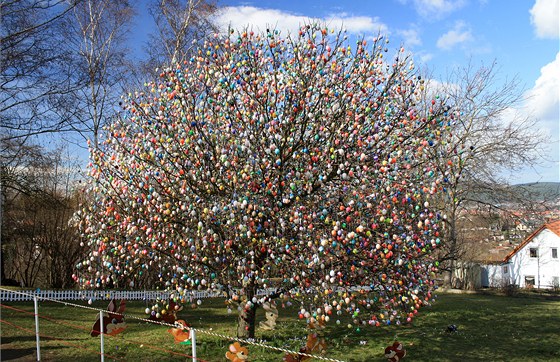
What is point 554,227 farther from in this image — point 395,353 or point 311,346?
point 311,346

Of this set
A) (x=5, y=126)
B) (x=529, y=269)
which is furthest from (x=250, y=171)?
(x=529, y=269)

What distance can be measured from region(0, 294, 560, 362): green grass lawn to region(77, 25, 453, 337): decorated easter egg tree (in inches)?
80.9

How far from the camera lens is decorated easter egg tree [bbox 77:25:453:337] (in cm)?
862

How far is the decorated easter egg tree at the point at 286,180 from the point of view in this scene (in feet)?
28.3

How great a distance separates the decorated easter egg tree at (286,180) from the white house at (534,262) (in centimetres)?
4116

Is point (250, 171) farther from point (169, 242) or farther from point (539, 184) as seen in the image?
point (539, 184)

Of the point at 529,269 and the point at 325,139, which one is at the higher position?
the point at 325,139

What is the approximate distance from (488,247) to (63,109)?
155ft

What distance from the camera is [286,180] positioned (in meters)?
9.20

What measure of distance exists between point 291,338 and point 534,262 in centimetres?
4313

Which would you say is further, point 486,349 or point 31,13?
point 31,13

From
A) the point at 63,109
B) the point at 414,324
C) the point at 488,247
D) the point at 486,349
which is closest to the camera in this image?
the point at 486,349

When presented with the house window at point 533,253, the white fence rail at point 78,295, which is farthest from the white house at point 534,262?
the white fence rail at point 78,295

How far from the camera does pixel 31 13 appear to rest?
1609 centimetres
